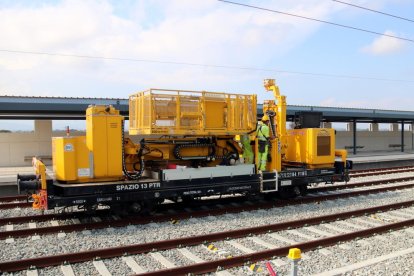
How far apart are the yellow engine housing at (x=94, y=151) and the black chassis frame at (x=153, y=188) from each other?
0.41 metres

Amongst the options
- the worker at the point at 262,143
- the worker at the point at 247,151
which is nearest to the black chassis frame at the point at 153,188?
the worker at the point at 262,143

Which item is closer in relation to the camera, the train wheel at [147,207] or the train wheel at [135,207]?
the train wheel at [135,207]

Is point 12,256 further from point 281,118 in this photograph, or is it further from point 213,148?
point 281,118

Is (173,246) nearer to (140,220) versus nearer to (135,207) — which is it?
(140,220)

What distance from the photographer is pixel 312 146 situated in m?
12.4

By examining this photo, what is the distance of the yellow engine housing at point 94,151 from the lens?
9.12 m

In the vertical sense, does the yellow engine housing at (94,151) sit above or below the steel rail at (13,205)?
above

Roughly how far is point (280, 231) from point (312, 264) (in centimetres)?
213

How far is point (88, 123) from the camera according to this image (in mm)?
9539

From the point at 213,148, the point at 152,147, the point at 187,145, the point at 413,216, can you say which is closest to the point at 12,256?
the point at 152,147

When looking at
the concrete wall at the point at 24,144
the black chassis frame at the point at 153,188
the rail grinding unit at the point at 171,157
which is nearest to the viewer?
the black chassis frame at the point at 153,188

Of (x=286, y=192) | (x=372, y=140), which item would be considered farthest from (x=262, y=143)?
(x=372, y=140)

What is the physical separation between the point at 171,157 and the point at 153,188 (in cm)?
137

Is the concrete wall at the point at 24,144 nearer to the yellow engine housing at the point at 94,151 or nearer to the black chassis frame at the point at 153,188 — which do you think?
the yellow engine housing at the point at 94,151
